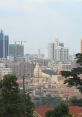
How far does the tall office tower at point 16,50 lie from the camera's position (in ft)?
540

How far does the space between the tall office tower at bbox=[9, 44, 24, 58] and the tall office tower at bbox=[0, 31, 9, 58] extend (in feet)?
30.1

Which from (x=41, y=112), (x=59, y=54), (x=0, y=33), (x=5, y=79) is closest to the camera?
(x=5, y=79)

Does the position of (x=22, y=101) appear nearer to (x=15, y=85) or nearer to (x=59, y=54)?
(x=15, y=85)

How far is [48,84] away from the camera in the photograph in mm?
94188

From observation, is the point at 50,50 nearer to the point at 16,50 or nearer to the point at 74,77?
the point at 16,50

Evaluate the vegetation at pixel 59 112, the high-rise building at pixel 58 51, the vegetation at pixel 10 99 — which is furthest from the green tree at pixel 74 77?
the high-rise building at pixel 58 51

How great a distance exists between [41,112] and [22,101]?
26.1ft

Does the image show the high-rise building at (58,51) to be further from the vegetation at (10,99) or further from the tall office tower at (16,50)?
the vegetation at (10,99)

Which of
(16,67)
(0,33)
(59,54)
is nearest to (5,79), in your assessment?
(16,67)

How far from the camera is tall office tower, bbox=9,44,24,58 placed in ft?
540

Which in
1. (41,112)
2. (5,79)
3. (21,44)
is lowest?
(41,112)

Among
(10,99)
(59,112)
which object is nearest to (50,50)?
(59,112)

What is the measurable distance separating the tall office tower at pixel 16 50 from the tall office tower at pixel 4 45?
361 inches

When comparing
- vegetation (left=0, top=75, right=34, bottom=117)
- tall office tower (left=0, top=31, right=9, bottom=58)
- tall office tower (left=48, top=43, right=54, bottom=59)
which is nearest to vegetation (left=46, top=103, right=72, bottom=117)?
vegetation (left=0, top=75, right=34, bottom=117)
